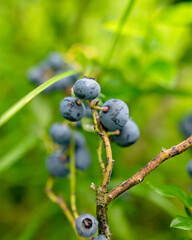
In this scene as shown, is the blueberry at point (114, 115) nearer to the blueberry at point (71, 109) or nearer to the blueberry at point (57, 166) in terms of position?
the blueberry at point (71, 109)

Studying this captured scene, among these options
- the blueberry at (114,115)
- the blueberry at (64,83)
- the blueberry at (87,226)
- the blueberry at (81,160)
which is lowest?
the blueberry at (87,226)

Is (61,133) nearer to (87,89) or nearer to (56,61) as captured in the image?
(87,89)

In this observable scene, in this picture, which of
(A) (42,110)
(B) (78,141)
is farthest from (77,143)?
(A) (42,110)

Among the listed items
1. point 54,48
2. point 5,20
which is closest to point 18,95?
point 54,48

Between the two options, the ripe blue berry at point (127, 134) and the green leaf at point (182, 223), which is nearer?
the green leaf at point (182, 223)

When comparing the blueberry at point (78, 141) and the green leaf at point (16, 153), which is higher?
the green leaf at point (16, 153)

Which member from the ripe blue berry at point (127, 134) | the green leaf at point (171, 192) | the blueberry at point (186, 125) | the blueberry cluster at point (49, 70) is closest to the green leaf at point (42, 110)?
the blueberry cluster at point (49, 70)

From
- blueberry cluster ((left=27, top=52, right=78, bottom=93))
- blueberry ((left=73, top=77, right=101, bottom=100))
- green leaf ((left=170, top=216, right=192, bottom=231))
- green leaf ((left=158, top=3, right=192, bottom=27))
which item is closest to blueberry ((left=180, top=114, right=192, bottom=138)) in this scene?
green leaf ((left=158, top=3, right=192, bottom=27))
